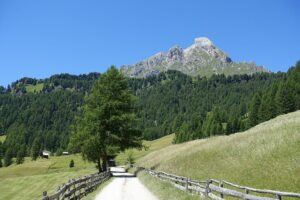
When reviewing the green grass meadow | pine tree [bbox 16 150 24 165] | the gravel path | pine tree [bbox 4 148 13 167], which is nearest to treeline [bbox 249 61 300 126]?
the green grass meadow

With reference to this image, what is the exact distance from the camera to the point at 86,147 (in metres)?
45.5

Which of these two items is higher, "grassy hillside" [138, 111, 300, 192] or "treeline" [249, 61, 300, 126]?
"treeline" [249, 61, 300, 126]

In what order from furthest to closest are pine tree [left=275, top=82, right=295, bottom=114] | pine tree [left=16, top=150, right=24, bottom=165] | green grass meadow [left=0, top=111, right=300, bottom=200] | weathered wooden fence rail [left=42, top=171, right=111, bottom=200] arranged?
pine tree [left=16, top=150, right=24, bottom=165] < pine tree [left=275, top=82, right=295, bottom=114] < green grass meadow [left=0, top=111, right=300, bottom=200] < weathered wooden fence rail [left=42, top=171, right=111, bottom=200]

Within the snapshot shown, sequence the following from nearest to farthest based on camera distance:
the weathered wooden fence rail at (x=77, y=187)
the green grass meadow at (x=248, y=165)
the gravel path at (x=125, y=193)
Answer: the weathered wooden fence rail at (x=77, y=187), the green grass meadow at (x=248, y=165), the gravel path at (x=125, y=193)

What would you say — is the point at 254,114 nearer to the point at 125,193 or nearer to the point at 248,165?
the point at 248,165

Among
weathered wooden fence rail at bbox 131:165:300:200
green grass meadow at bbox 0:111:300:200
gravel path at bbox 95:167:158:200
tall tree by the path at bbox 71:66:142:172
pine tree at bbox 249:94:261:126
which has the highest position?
pine tree at bbox 249:94:261:126

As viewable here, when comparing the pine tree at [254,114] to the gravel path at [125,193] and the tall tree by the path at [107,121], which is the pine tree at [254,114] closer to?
the tall tree by the path at [107,121]

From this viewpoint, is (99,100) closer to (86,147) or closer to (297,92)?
(86,147)

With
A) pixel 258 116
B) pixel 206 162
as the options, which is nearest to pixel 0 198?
pixel 206 162

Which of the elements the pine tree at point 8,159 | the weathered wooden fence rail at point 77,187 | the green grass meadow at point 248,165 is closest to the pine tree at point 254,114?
the green grass meadow at point 248,165

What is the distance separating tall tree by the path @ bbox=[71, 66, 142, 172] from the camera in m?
45.7

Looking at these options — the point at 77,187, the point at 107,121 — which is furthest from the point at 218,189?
the point at 107,121

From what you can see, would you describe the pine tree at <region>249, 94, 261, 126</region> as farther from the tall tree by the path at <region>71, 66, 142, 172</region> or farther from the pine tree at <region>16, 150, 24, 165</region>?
the pine tree at <region>16, 150, 24, 165</region>

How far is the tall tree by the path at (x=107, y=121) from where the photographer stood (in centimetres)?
4566
